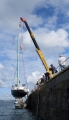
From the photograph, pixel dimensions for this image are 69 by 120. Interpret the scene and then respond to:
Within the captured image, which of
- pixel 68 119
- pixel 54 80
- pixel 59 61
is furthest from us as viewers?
pixel 59 61

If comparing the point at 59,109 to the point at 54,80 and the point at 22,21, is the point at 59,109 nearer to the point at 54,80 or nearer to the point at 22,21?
the point at 54,80

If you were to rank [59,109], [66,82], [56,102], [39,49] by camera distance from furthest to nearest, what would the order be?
1. [39,49]
2. [56,102]
3. [59,109]
4. [66,82]

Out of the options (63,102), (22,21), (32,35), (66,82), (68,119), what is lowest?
(68,119)

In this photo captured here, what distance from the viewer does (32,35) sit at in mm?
48344

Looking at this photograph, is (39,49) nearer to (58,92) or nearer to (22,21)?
(22,21)

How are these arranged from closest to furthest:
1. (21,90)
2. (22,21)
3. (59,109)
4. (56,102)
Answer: (59,109) → (56,102) → (22,21) → (21,90)

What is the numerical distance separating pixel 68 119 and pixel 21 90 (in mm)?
46040

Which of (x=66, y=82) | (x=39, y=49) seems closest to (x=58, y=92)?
(x=66, y=82)

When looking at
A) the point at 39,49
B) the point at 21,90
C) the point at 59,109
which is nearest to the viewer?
the point at 59,109

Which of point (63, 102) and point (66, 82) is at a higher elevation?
point (66, 82)

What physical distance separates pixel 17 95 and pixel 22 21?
18842 mm

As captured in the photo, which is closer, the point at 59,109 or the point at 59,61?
the point at 59,109

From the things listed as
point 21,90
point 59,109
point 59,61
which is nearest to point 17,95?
point 21,90

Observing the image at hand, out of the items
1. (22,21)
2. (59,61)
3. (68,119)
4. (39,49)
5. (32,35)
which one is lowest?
(68,119)
